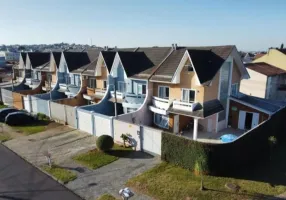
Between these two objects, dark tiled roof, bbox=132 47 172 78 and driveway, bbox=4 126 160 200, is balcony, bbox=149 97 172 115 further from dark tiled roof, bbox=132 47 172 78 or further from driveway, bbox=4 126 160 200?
driveway, bbox=4 126 160 200

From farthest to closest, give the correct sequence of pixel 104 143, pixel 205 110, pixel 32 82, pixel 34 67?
pixel 34 67 < pixel 32 82 < pixel 205 110 < pixel 104 143

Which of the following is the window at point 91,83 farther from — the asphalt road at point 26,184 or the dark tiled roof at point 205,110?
the asphalt road at point 26,184

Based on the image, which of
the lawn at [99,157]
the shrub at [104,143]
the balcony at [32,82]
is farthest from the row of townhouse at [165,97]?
the balcony at [32,82]

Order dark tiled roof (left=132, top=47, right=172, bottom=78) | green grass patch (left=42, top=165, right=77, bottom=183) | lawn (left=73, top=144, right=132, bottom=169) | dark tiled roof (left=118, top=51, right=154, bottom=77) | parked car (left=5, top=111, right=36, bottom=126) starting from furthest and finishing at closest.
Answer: dark tiled roof (left=118, top=51, right=154, bottom=77) < parked car (left=5, top=111, right=36, bottom=126) < dark tiled roof (left=132, top=47, right=172, bottom=78) < lawn (left=73, top=144, right=132, bottom=169) < green grass patch (left=42, top=165, right=77, bottom=183)

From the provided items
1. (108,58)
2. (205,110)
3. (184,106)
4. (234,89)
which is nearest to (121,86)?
(108,58)

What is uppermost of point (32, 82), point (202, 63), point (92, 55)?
point (92, 55)

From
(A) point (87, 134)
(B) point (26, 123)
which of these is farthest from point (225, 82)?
(B) point (26, 123)

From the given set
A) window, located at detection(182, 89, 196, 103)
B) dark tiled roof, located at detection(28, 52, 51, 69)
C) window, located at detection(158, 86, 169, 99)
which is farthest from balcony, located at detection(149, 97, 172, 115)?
dark tiled roof, located at detection(28, 52, 51, 69)

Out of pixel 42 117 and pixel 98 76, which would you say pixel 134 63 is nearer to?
pixel 98 76
